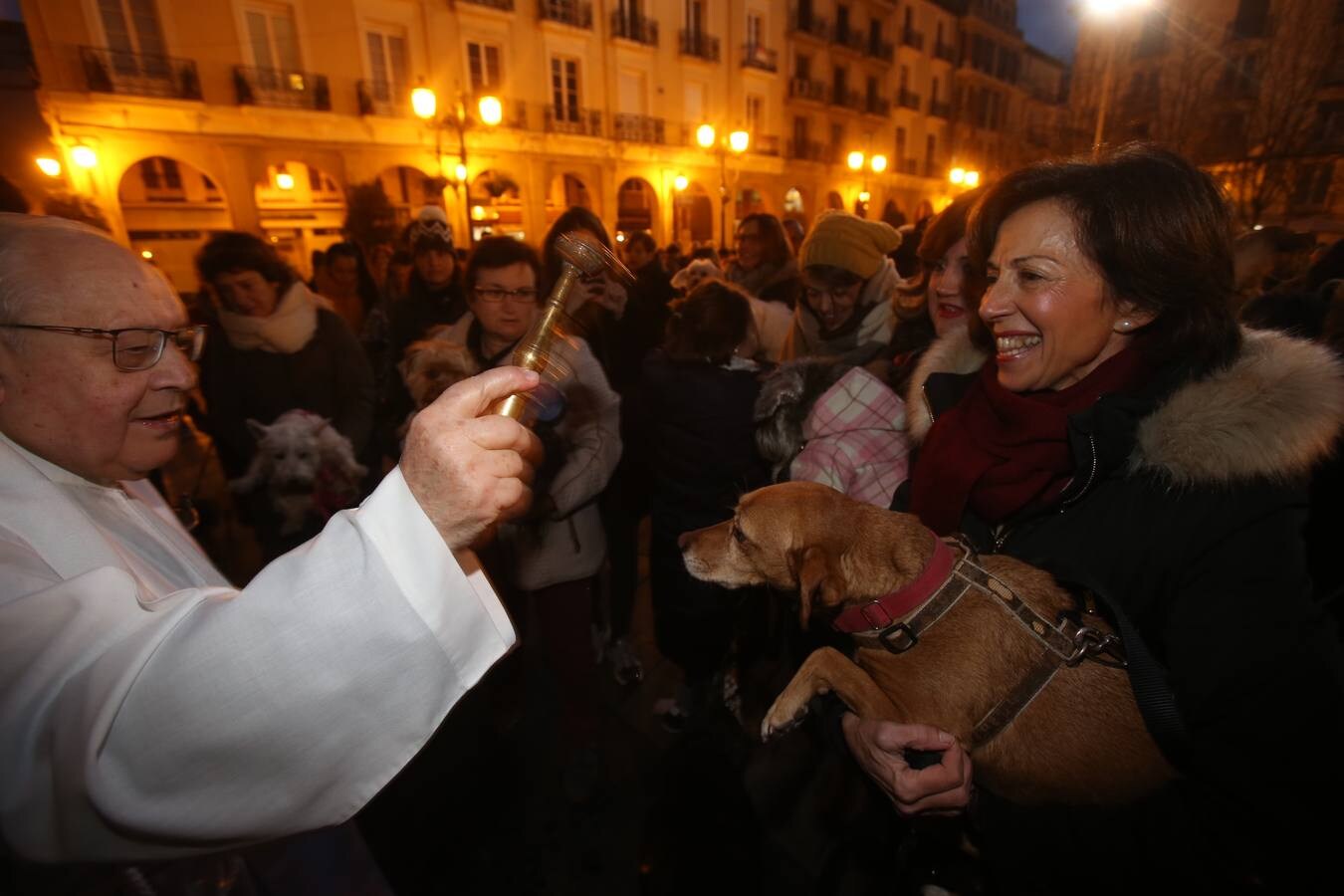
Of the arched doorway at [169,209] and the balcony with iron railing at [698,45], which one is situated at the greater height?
the balcony with iron railing at [698,45]

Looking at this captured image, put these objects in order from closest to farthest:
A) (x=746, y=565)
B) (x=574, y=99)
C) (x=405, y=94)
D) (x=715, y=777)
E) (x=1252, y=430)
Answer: (x=1252, y=430) < (x=746, y=565) < (x=715, y=777) < (x=405, y=94) < (x=574, y=99)

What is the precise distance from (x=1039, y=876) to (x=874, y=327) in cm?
307

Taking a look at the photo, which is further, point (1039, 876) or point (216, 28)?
point (216, 28)

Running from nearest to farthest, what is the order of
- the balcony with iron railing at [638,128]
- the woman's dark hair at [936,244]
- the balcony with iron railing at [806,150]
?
the woman's dark hair at [936,244]
the balcony with iron railing at [638,128]
the balcony with iron railing at [806,150]

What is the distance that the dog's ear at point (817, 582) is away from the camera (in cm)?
204

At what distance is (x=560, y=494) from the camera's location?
318 centimetres

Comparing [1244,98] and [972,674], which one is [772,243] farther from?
[1244,98]

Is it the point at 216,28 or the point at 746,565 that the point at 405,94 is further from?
the point at 746,565

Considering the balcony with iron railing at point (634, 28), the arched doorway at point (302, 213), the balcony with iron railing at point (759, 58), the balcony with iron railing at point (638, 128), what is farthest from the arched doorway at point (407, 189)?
the balcony with iron railing at point (759, 58)

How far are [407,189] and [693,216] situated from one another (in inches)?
570

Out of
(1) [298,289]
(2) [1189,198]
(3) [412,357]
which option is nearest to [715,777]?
(3) [412,357]

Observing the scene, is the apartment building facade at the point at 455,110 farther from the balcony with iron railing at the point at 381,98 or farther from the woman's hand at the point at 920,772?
the woman's hand at the point at 920,772

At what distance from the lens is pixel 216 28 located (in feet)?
51.4

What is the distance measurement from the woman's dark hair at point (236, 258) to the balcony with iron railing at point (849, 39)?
37800mm
